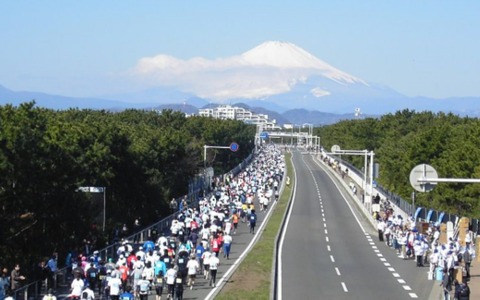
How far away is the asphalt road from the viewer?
29016mm

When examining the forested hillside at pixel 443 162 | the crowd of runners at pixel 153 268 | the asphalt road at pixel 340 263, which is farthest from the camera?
the forested hillside at pixel 443 162

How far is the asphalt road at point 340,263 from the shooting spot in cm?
2902

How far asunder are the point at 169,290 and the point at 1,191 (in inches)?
276

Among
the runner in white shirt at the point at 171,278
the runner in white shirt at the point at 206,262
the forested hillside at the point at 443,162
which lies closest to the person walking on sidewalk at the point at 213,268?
the runner in white shirt at the point at 206,262

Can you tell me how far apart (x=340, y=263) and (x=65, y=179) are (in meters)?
12.0

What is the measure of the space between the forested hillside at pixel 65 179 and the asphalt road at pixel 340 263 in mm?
8559

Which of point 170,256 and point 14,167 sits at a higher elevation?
point 14,167

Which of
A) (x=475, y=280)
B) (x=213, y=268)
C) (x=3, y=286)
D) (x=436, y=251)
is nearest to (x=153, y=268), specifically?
(x=213, y=268)

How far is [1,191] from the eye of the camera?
28.8 meters

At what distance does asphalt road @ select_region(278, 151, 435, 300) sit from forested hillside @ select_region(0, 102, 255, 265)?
856 cm

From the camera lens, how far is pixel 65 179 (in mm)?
33875

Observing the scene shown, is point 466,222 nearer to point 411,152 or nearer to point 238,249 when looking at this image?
point 238,249

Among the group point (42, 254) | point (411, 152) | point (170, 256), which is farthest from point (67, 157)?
point (411, 152)

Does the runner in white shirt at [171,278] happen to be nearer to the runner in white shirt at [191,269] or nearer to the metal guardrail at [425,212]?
the runner in white shirt at [191,269]
